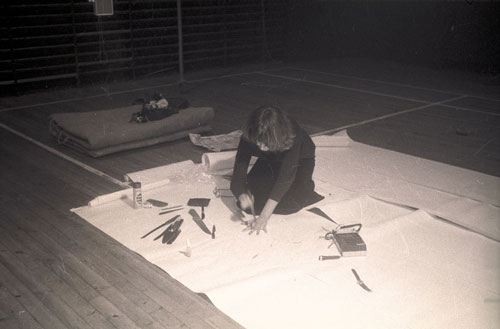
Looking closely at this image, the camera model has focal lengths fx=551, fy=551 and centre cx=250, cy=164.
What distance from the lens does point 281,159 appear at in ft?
10.5

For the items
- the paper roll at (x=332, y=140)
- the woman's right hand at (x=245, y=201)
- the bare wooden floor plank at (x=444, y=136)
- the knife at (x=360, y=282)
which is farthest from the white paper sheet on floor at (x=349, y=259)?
the paper roll at (x=332, y=140)

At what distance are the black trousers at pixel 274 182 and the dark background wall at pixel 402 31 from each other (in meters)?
6.14

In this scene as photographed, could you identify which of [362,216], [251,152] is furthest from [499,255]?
[251,152]

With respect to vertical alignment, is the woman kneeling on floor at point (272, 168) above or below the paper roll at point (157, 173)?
above

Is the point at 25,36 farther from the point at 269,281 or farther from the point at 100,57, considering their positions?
the point at 269,281

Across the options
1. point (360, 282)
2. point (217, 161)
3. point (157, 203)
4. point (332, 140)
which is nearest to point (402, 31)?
point (332, 140)

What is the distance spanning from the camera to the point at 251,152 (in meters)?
3.21

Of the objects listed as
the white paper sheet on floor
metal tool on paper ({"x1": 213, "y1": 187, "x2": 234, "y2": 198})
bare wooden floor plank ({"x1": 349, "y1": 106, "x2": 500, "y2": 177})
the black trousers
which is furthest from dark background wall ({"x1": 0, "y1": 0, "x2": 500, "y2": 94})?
the black trousers

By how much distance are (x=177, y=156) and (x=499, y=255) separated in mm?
2594

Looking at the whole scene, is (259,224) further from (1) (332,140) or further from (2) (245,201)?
(1) (332,140)

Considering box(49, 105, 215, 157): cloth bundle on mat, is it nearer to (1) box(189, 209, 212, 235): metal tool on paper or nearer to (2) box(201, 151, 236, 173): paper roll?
(2) box(201, 151, 236, 173): paper roll

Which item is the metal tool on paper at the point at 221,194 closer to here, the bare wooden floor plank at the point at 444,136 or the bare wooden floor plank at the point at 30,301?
the bare wooden floor plank at the point at 30,301

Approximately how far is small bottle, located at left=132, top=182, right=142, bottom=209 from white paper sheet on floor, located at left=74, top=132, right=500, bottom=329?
2.6 inches

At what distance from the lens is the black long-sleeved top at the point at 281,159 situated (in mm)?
3068
